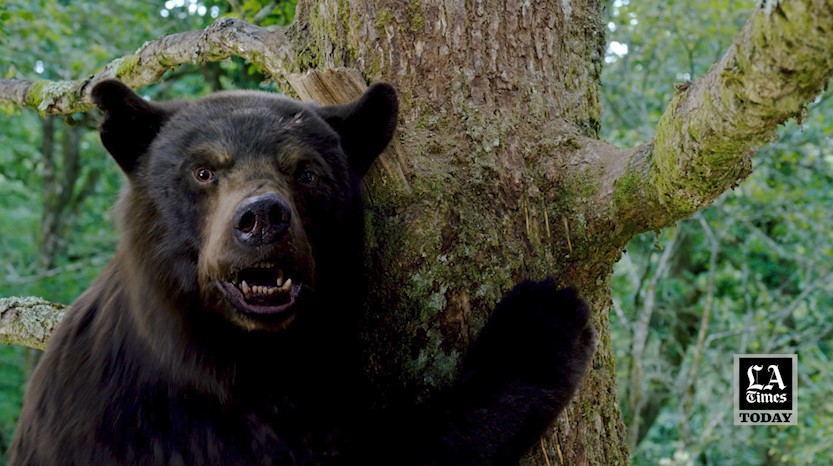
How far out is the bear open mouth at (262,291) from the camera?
2676 millimetres

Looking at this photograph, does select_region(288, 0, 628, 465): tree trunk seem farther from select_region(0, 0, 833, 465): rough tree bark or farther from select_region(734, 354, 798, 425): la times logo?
select_region(734, 354, 798, 425): la times logo

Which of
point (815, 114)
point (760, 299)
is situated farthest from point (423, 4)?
point (760, 299)

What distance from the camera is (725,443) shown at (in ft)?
36.0

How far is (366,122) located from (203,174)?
1.99 ft

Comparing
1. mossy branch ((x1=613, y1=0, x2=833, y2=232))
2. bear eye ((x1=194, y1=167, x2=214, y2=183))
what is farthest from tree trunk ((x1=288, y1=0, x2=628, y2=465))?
bear eye ((x1=194, y1=167, x2=214, y2=183))

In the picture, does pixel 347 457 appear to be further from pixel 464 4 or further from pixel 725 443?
pixel 725 443

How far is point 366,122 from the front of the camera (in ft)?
9.16

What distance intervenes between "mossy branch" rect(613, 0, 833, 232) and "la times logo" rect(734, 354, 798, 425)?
2939 millimetres

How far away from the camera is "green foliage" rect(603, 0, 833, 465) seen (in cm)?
936

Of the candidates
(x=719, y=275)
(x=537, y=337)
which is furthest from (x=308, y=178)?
(x=719, y=275)

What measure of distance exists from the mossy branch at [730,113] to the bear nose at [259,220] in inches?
42.7

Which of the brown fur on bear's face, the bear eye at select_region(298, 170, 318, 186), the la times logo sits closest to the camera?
the brown fur on bear's face

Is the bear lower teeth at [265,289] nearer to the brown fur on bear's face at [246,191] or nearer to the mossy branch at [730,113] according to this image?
the brown fur on bear's face at [246,191]

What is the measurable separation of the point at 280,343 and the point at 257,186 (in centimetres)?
60
